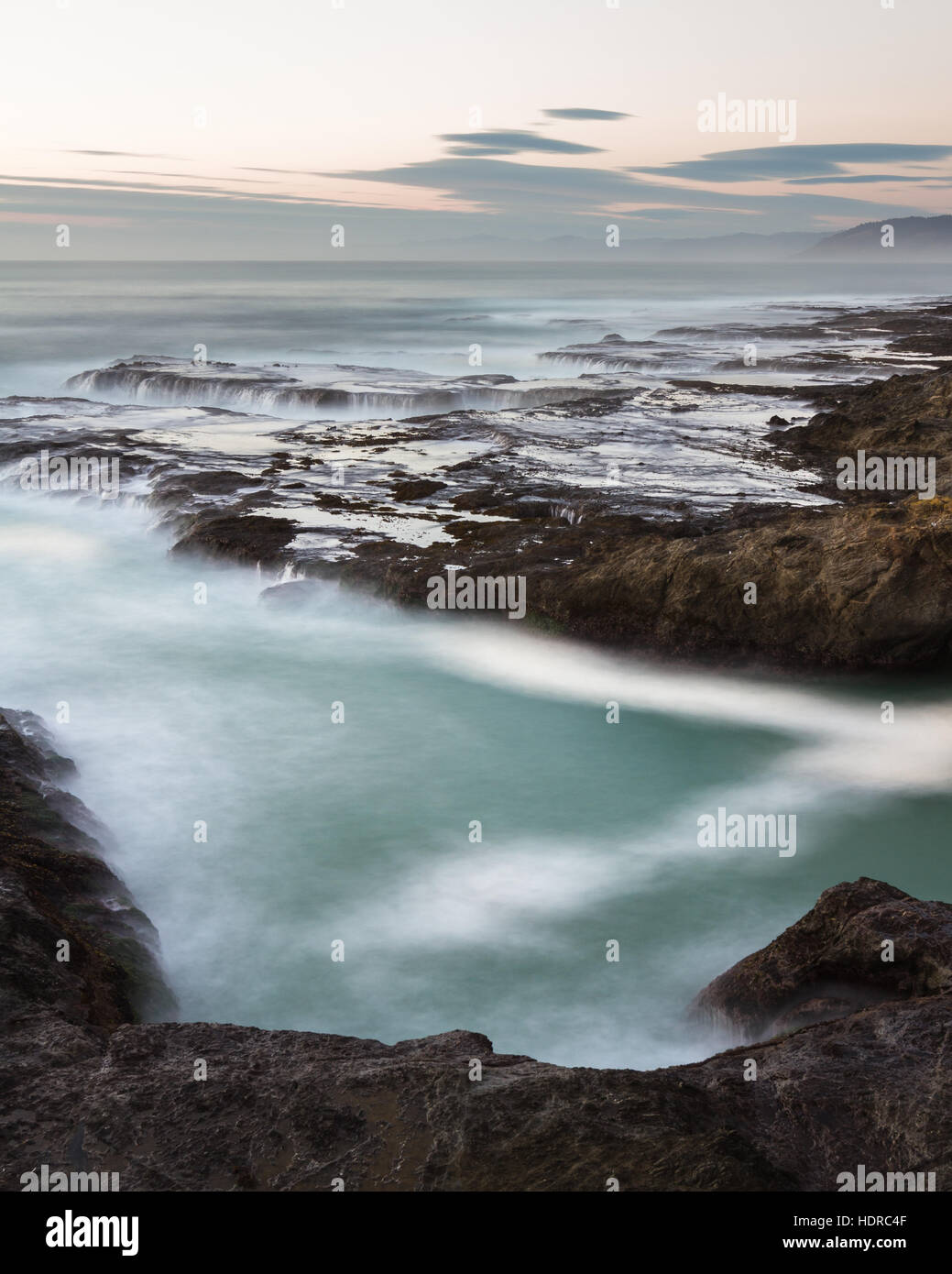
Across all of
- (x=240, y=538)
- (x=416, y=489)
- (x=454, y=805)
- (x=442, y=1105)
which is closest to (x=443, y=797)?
(x=454, y=805)

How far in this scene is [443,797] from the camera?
10.5m

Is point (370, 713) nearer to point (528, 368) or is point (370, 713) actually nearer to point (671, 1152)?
point (671, 1152)

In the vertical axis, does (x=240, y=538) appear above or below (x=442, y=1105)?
above

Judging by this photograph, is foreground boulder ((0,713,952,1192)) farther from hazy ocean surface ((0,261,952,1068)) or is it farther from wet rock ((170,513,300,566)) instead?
wet rock ((170,513,300,566))

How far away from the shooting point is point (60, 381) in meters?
41.9

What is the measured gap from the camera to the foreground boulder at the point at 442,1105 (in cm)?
411

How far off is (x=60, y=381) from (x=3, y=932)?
4058 cm

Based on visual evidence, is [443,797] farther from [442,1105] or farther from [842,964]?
[442,1105]

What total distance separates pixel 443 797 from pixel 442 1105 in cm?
603

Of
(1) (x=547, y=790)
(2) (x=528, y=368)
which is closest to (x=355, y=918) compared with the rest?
(1) (x=547, y=790)

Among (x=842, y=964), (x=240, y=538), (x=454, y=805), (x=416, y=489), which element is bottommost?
(x=454, y=805)

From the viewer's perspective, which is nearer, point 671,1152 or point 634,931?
point 671,1152

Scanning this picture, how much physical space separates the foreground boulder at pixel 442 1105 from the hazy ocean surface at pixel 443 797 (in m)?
1.91

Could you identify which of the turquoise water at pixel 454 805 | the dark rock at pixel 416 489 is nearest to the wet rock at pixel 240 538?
the turquoise water at pixel 454 805
